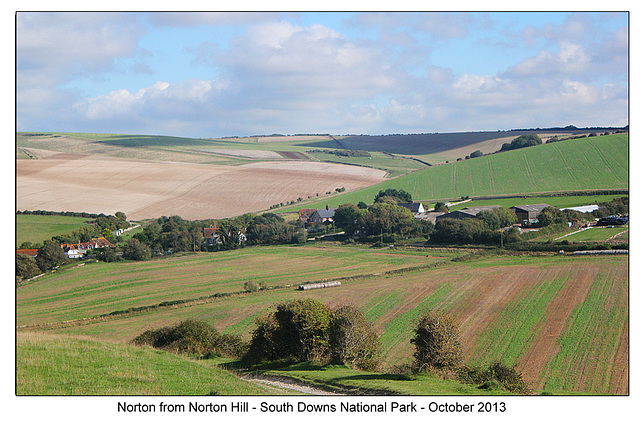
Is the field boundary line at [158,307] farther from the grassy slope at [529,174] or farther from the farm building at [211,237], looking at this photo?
the grassy slope at [529,174]

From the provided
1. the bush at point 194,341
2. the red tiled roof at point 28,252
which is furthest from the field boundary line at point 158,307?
the red tiled roof at point 28,252

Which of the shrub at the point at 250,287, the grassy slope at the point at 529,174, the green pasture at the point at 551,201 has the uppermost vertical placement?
the grassy slope at the point at 529,174

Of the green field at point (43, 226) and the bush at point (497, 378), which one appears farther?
the green field at point (43, 226)

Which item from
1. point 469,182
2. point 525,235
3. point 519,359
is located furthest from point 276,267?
point 469,182

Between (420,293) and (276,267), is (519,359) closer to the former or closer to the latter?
(420,293)

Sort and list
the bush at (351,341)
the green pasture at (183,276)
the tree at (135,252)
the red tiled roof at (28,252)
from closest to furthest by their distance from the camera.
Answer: the bush at (351,341), the green pasture at (183,276), the red tiled roof at (28,252), the tree at (135,252)

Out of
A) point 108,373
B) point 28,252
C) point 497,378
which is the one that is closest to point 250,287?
point 497,378

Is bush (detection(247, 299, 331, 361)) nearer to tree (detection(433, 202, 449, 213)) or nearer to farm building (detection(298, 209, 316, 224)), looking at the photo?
farm building (detection(298, 209, 316, 224))

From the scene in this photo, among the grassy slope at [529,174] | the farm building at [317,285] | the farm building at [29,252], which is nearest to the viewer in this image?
the farm building at [317,285]
